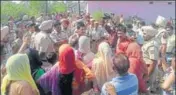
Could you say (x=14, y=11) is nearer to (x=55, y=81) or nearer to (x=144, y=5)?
(x=144, y=5)

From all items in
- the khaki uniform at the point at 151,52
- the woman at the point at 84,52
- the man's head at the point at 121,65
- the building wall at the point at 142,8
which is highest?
the man's head at the point at 121,65

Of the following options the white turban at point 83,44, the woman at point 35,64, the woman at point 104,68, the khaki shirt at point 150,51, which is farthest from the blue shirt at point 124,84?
the khaki shirt at point 150,51

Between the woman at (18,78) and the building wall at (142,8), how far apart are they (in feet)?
94.0

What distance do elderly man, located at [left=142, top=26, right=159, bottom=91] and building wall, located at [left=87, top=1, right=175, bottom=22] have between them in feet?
84.8

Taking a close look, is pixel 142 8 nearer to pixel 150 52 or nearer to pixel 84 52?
pixel 150 52

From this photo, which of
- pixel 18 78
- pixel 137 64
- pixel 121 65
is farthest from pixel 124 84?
pixel 137 64

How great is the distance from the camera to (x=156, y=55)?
671cm

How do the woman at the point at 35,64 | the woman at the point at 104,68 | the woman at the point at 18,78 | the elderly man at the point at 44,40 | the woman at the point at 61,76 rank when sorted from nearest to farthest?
1. the woman at the point at 18,78
2. the woman at the point at 61,76
3. the woman at the point at 35,64
4. the woman at the point at 104,68
5. the elderly man at the point at 44,40

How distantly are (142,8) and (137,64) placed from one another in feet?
94.2

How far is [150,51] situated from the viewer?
266 inches

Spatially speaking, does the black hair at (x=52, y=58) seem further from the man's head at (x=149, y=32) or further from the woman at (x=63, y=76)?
the man's head at (x=149, y=32)

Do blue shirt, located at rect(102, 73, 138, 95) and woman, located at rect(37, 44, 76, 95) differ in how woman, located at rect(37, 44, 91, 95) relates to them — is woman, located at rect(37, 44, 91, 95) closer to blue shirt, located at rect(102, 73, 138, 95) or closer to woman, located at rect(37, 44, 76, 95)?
woman, located at rect(37, 44, 76, 95)

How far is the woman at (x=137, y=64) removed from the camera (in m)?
5.80

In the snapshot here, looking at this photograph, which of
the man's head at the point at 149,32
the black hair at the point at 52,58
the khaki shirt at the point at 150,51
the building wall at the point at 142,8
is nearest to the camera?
the black hair at the point at 52,58
